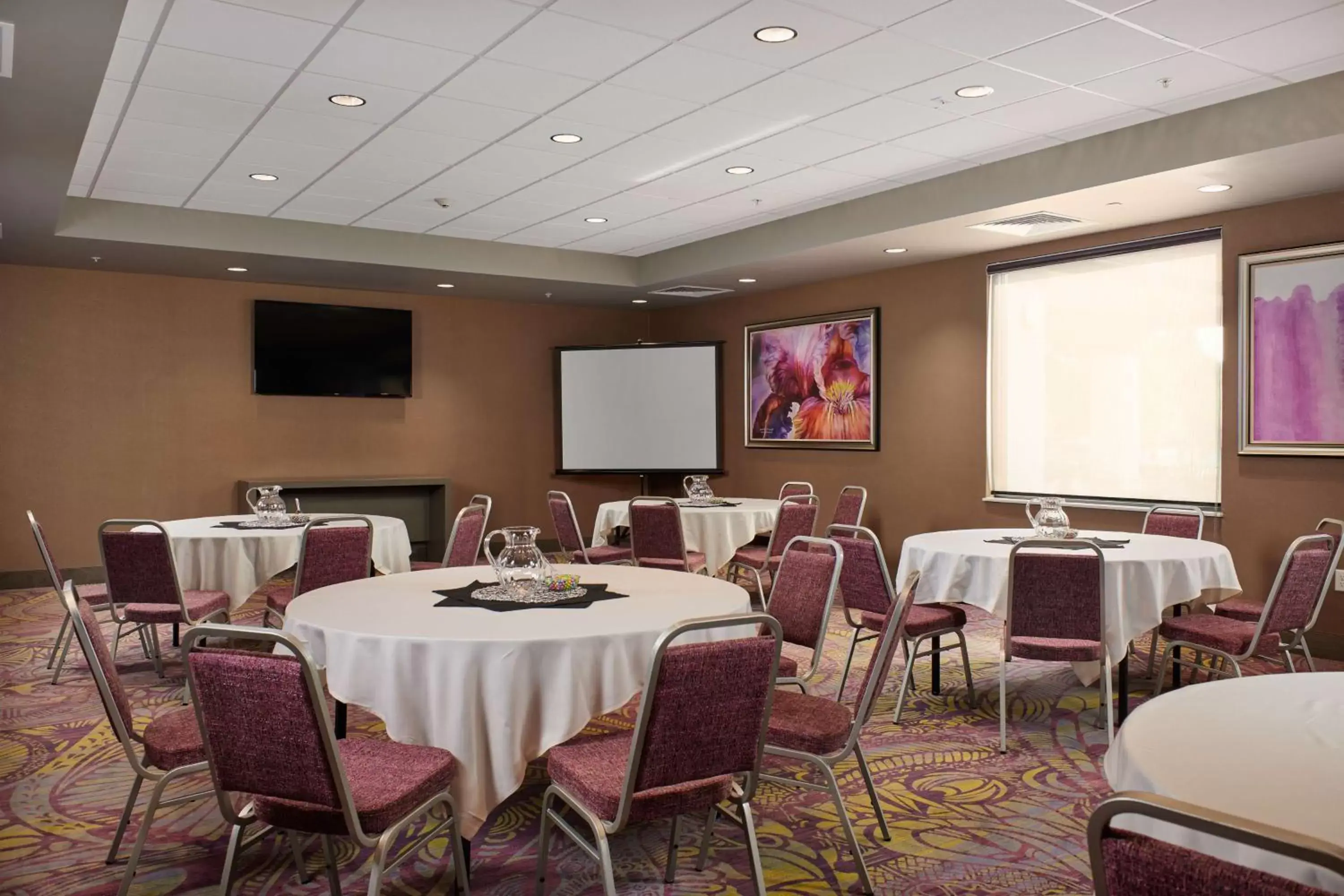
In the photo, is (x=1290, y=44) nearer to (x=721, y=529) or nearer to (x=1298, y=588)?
(x=1298, y=588)

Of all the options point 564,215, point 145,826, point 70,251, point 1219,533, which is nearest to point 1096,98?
point 1219,533

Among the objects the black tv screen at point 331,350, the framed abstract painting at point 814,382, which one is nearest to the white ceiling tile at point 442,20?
the framed abstract painting at point 814,382

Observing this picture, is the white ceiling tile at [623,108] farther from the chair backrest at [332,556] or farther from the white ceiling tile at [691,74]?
the chair backrest at [332,556]

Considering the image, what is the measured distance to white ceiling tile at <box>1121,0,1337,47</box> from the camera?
4.04 m

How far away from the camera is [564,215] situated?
8.02 m

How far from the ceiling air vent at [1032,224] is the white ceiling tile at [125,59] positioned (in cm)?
510

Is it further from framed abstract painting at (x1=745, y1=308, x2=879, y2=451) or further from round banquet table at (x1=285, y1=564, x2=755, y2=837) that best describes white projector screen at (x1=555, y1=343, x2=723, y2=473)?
round banquet table at (x1=285, y1=564, x2=755, y2=837)

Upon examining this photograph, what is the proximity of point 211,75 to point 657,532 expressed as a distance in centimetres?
363

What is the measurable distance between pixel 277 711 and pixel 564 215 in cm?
627

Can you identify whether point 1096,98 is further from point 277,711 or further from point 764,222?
point 277,711

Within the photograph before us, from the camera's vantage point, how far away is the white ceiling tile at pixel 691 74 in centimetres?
462

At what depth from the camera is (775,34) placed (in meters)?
4.37

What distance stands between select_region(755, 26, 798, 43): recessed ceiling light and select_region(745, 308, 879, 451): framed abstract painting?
4.79 m

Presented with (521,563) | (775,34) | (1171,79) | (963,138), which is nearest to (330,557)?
(521,563)
